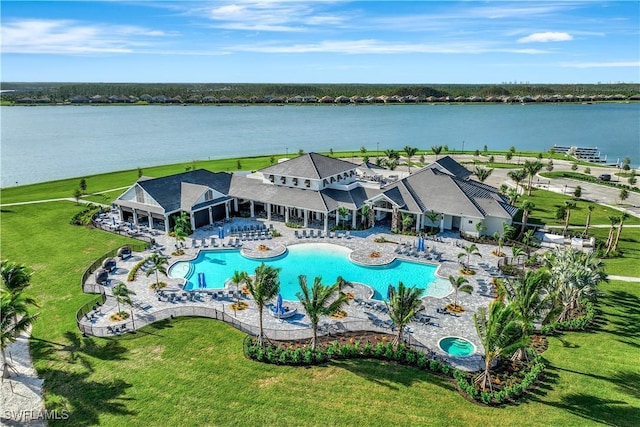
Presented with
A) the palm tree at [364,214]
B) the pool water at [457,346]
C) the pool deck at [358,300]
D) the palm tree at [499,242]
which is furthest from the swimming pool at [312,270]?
the palm tree at [499,242]

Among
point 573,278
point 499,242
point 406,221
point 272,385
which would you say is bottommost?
point 272,385

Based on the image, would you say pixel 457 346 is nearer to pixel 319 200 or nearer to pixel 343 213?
pixel 343 213

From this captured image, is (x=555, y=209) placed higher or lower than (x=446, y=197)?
lower

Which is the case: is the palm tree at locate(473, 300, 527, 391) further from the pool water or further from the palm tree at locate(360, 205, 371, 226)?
the palm tree at locate(360, 205, 371, 226)

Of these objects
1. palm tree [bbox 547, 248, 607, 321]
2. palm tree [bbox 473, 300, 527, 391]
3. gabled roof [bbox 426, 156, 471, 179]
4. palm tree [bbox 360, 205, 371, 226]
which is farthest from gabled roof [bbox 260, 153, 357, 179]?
palm tree [bbox 473, 300, 527, 391]

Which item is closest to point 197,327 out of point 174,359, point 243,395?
point 174,359

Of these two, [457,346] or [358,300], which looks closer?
[457,346]

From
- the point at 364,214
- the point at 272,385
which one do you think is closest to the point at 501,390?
the point at 272,385

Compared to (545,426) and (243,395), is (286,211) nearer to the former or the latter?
(243,395)
